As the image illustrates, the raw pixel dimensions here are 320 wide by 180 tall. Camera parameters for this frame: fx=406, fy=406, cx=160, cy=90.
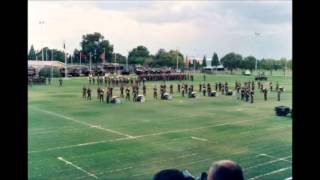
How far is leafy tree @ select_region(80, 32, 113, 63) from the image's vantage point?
62.7 metres

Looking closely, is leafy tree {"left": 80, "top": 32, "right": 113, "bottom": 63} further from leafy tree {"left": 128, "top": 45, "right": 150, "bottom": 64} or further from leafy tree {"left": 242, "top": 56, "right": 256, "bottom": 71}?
leafy tree {"left": 242, "top": 56, "right": 256, "bottom": 71}

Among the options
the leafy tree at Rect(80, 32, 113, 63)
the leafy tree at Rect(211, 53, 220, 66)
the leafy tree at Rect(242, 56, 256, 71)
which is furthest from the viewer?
the leafy tree at Rect(211, 53, 220, 66)

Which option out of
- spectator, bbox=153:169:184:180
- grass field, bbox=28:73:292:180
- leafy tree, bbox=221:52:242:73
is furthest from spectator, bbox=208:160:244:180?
leafy tree, bbox=221:52:242:73

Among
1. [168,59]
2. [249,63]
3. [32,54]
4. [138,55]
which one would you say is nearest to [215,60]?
[249,63]

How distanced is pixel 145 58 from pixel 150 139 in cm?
5545

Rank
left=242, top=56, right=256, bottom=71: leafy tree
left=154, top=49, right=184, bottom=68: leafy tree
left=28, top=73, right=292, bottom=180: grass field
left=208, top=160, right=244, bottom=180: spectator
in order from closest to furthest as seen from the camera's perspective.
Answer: left=208, top=160, right=244, bottom=180: spectator
left=28, top=73, right=292, bottom=180: grass field
left=154, top=49, right=184, bottom=68: leafy tree
left=242, top=56, right=256, bottom=71: leafy tree

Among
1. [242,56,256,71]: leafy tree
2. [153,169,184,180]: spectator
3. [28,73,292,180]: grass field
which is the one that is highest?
[242,56,256,71]: leafy tree

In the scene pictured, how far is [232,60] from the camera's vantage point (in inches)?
2891

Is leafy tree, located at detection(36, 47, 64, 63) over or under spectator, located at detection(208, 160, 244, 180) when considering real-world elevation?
over

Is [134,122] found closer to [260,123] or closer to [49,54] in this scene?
[260,123]

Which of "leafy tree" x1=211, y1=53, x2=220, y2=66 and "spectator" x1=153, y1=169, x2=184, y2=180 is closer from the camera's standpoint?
"spectator" x1=153, y1=169, x2=184, y2=180

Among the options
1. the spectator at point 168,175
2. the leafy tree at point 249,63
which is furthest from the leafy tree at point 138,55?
the spectator at point 168,175
